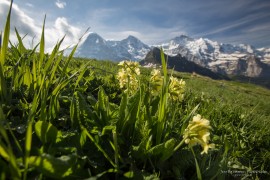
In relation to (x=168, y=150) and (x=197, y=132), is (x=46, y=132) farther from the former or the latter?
(x=197, y=132)

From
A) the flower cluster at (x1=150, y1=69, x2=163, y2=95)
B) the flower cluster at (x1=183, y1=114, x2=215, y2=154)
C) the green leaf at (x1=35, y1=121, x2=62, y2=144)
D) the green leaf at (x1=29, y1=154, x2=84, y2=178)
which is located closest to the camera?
the green leaf at (x1=29, y1=154, x2=84, y2=178)

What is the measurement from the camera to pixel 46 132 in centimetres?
166

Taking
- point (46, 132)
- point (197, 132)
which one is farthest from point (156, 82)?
point (46, 132)

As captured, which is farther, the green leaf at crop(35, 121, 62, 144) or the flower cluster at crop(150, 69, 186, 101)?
the flower cluster at crop(150, 69, 186, 101)

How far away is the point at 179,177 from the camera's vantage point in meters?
1.90

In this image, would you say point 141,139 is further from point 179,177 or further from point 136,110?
point 179,177

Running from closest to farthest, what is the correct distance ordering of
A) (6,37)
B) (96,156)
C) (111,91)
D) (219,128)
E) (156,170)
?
(96,156), (156,170), (6,37), (219,128), (111,91)


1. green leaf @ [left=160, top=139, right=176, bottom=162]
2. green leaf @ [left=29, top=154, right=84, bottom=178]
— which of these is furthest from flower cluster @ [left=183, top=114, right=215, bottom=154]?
green leaf @ [left=29, top=154, right=84, bottom=178]

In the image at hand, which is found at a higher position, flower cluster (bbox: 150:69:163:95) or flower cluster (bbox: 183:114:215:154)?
flower cluster (bbox: 150:69:163:95)

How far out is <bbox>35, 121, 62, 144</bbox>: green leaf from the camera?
5.32 ft

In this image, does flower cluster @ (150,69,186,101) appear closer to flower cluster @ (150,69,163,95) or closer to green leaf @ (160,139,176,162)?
flower cluster @ (150,69,163,95)

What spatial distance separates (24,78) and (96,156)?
4.33ft

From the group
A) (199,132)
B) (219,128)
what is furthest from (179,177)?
(219,128)

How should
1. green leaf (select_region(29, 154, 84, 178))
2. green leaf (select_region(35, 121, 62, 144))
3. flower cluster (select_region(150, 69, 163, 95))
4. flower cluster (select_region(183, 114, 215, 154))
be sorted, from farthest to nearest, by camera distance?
flower cluster (select_region(150, 69, 163, 95)) → flower cluster (select_region(183, 114, 215, 154)) → green leaf (select_region(35, 121, 62, 144)) → green leaf (select_region(29, 154, 84, 178))
